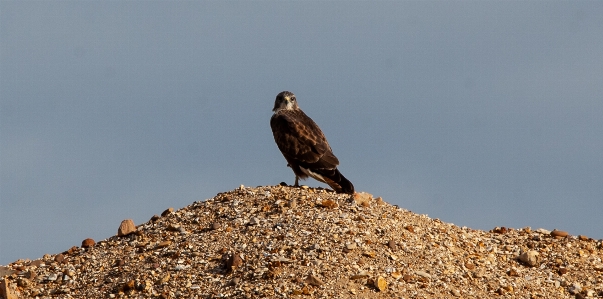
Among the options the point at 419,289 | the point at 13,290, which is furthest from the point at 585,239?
the point at 13,290

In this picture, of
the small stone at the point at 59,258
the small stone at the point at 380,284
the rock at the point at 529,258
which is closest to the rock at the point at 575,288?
the rock at the point at 529,258

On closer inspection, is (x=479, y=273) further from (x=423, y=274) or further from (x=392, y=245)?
(x=392, y=245)

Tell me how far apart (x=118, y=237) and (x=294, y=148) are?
12.2ft

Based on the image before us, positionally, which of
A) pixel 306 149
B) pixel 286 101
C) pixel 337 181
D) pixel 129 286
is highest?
pixel 286 101

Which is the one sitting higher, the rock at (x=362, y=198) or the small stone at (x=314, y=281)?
the rock at (x=362, y=198)

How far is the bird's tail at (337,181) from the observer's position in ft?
51.5

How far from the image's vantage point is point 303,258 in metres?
12.8

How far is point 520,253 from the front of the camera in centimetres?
1507

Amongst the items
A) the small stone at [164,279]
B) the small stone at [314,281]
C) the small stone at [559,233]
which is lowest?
the small stone at [164,279]

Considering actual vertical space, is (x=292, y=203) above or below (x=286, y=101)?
below

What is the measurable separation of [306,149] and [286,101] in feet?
6.78

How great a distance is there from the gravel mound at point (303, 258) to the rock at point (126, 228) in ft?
0.06

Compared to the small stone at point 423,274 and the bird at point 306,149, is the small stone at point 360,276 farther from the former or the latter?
the bird at point 306,149

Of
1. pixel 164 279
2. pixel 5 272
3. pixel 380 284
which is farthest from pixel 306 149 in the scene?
pixel 5 272
